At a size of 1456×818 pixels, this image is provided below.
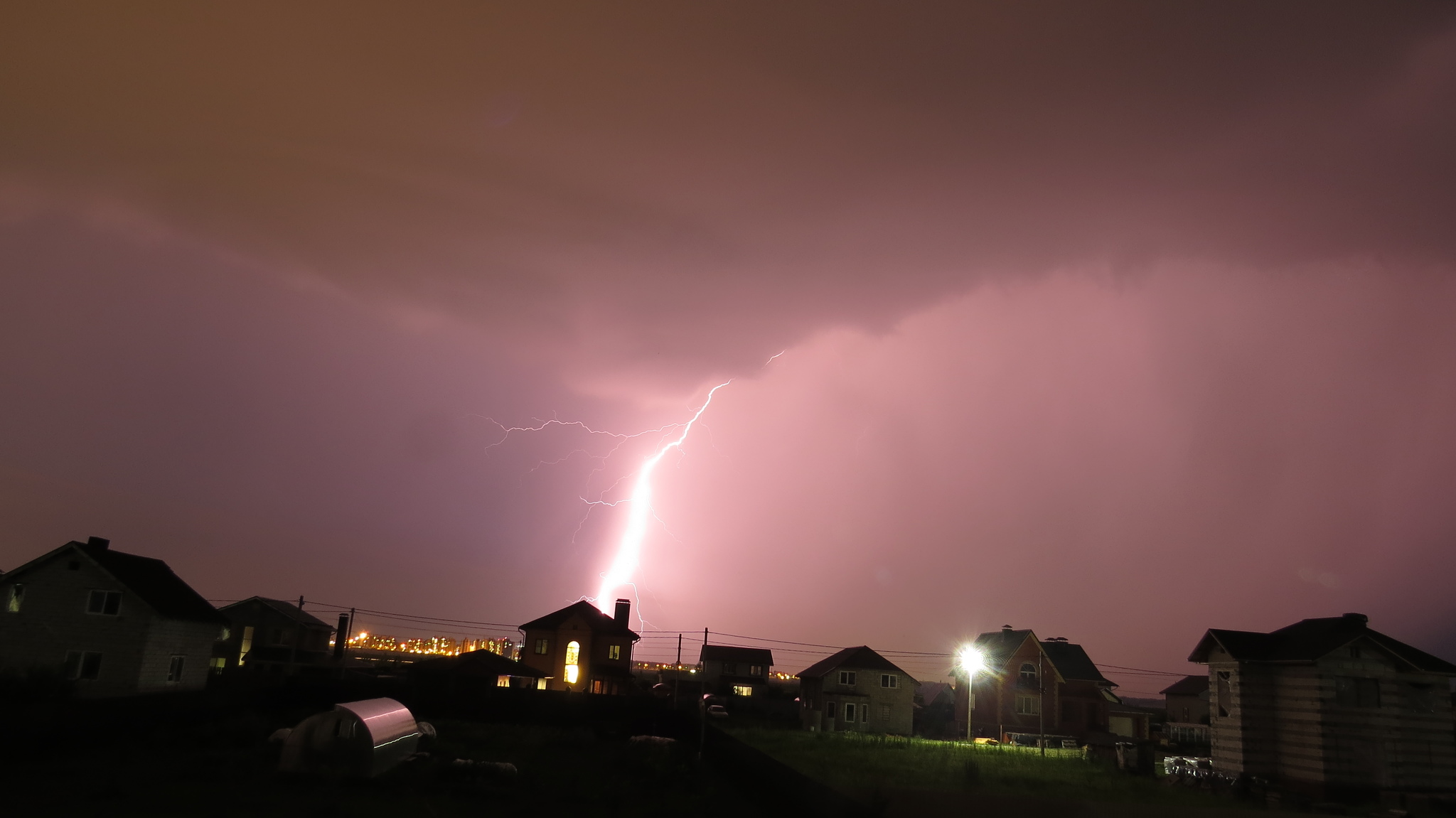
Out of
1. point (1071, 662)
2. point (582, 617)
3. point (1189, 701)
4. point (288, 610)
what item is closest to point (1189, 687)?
point (1189, 701)

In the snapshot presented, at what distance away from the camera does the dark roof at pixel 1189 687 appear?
3487 inches

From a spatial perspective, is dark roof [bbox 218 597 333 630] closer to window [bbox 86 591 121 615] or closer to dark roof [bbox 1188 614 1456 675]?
window [bbox 86 591 121 615]

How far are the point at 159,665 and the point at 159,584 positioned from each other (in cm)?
526

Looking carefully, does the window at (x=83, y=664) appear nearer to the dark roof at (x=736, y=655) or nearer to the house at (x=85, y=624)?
the house at (x=85, y=624)

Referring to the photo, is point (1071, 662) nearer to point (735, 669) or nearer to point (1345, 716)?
point (735, 669)

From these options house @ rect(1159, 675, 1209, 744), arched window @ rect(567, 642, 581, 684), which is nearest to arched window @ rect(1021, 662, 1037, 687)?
house @ rect(1159, 675, 1209, 744)

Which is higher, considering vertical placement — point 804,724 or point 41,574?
point 41,574

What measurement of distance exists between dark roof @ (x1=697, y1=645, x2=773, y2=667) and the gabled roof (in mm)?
48469

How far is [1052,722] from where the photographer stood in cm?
6525

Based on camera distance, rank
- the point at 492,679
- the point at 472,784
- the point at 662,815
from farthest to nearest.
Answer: the point at 492,679 → the point at 472,784 → the point at 662,815

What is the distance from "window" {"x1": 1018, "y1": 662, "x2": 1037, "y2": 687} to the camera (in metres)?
65.8

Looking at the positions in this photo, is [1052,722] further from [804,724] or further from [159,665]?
[159,665]

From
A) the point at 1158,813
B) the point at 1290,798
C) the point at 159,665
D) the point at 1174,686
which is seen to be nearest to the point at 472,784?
the point at 1158,813

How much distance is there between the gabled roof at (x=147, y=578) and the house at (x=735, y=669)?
46.8 m
